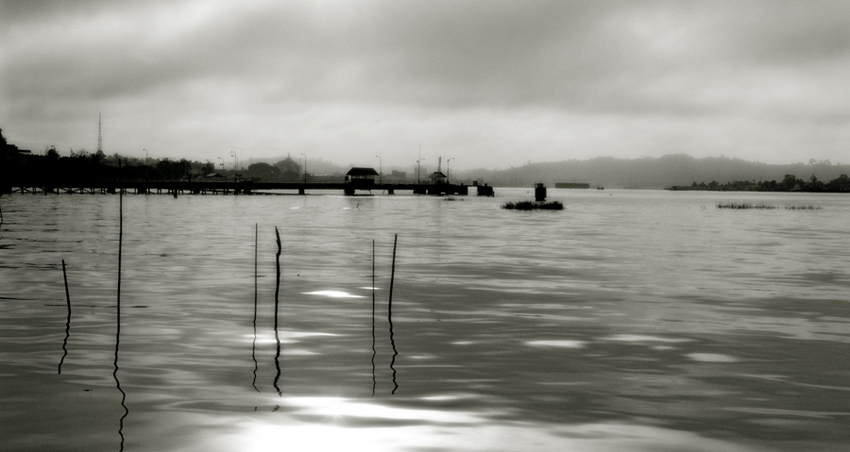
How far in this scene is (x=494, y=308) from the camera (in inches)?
1215

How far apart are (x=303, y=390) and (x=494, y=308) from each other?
46.5 feet

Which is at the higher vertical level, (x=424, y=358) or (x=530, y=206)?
(x=530, y=206)

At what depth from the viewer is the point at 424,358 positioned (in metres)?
21.4

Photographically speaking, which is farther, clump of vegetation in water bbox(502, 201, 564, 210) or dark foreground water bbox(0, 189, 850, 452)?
clump of vegetation in water bbox(502, 201, 564, 210)

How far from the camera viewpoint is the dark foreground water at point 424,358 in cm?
1475

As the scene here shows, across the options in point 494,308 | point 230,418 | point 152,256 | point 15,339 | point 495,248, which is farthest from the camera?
point 495,248

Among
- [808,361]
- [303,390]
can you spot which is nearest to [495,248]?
[808,361]

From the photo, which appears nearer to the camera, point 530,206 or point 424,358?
point 424,358

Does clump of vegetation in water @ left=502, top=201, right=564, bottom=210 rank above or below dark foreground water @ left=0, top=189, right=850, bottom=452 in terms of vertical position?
above

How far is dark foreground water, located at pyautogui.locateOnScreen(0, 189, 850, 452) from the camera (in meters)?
14.8

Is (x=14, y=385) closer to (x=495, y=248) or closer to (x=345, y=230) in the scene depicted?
(x=495, y=248)

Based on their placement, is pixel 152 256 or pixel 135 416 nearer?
pixel 135 416

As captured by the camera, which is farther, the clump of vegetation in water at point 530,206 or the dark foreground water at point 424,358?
the clump of vegetation in water at point 530,206

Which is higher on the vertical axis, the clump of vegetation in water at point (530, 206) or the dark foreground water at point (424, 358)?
the clump of vegetation in water at point (530, 206)
